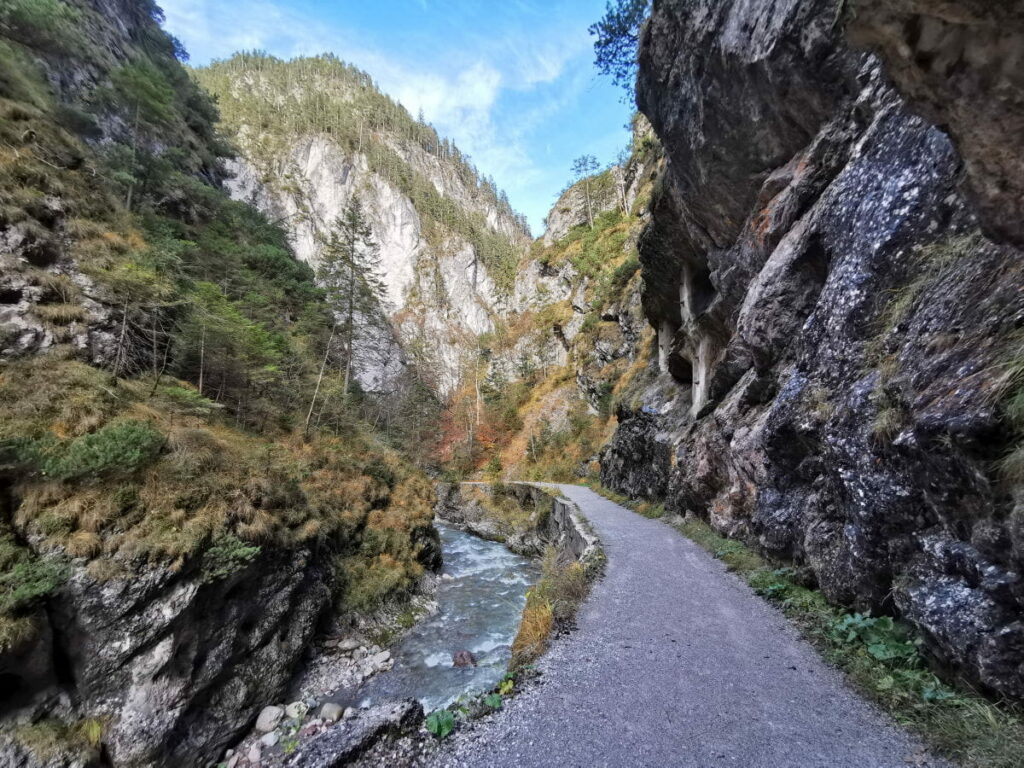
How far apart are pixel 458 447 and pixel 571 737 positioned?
35.7 meters

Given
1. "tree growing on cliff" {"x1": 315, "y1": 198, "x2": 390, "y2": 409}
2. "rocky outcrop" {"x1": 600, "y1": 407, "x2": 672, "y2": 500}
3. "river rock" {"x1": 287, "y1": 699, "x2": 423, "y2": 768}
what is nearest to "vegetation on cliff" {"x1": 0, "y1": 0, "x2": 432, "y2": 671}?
"tree growing on cliff" {"x1": 315, "y1": 198, "x2": 390, "y2": 409}

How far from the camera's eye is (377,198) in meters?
73.2

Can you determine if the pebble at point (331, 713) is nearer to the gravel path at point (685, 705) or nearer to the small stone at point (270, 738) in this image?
the small stone at point (270, 738)

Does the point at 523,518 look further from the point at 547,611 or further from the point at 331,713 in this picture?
the point at 547,611

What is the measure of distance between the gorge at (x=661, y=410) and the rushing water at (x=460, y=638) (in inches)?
5.3

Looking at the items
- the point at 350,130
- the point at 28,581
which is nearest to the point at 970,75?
the point at 28,581

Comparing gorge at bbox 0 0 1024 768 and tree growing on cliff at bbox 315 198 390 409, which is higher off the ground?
tree growing on cliff at bbox 315 198 390 409

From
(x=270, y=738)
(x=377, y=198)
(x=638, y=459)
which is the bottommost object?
(x=270, y=738)

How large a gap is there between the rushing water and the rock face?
19.5 ft

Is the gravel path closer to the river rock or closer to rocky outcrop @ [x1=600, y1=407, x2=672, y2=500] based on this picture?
the river rock

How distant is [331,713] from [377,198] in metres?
81.4

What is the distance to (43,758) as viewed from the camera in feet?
14.9

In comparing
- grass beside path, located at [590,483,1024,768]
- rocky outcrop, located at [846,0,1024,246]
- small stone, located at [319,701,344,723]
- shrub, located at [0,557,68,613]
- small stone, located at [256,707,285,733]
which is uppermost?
rocky outcrop, located at [846,0,1024,246]

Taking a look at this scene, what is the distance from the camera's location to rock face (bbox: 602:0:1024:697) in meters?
2.76
